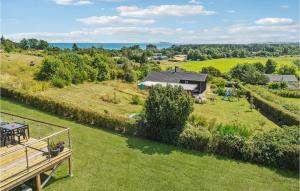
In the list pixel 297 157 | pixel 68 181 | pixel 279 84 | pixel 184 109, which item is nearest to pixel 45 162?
pixel 68 181

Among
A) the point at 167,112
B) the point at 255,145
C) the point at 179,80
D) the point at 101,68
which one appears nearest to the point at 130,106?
the point at 167,112

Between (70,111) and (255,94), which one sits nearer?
(70,111)

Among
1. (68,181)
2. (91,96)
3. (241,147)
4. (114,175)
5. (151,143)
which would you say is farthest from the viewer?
(91,96)

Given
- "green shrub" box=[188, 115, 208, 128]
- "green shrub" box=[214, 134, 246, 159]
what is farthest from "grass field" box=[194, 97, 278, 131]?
"green shrub" box=[214, 134, 246, 159]

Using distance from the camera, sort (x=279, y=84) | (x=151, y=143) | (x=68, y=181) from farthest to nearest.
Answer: (x=279, y=84)
(x=151, y=143)
(x=68, y=181)

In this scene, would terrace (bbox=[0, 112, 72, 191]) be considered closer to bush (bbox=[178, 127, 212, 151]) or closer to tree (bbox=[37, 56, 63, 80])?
bush (bbox=[178, 127, 212, 151])

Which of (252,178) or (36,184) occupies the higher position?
(36,184)

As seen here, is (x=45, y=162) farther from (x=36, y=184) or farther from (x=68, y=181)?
(x=68, y=181)
